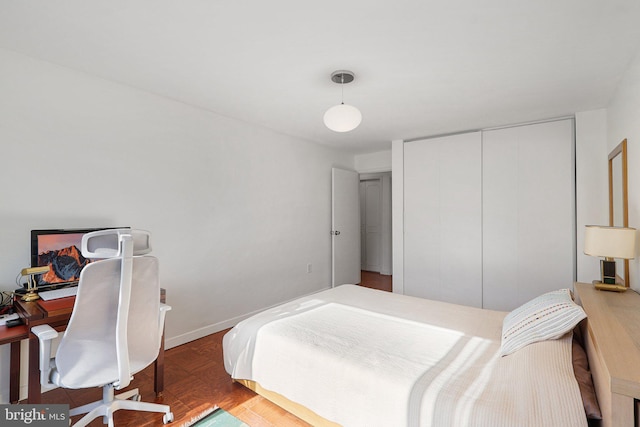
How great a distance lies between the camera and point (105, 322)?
167 cm

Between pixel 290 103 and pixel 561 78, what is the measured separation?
2.42 m

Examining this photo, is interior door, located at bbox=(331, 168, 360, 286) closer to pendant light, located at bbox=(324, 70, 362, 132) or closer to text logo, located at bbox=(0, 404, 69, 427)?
pendant light, located at bbox=(324, 70, 362, 132)

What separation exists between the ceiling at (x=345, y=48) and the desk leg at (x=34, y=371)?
6.20ft

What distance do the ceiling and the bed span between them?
1686mm

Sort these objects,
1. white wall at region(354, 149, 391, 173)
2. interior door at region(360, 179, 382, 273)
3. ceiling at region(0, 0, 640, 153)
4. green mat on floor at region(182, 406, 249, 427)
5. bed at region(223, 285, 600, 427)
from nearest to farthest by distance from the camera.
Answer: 1. bed at region(223, 285, 600, 427)
2. ceiling at region(0, 0, 640, 153)
3. green mat on floor at region(182, 406, 249, 427)
4. white wall at region(354, 149, 391, 173)
5. interior door at region(360, 179, 382, 273)

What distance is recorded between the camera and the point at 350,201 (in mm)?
5512

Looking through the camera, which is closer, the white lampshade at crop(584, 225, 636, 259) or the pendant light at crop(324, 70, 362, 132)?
the white lampshade at crop(584, 225, 636, 259)

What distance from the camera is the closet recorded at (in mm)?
3545

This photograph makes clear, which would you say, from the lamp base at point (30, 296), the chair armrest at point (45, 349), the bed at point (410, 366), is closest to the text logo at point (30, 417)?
the chair armrest at point (45, 349)

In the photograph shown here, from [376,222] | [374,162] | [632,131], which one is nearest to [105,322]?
[632,131]

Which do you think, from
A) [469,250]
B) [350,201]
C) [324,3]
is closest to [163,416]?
[324,3]

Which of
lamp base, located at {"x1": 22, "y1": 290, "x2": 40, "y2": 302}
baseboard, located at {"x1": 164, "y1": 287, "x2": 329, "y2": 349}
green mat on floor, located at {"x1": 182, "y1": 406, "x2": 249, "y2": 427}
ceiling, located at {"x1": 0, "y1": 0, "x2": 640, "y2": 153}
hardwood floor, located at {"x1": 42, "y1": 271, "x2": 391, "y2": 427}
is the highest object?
ceiling, located at {"x1": 0, "y1": 0, "x2": 640, "y2": 153}

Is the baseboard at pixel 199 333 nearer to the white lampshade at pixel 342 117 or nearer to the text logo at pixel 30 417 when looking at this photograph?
the text logo at pixel 30 417

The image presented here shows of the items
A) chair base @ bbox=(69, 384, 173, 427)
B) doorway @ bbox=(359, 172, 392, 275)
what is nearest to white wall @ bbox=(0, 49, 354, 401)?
chair base @ bbox=(69, 384, 173, 427)
